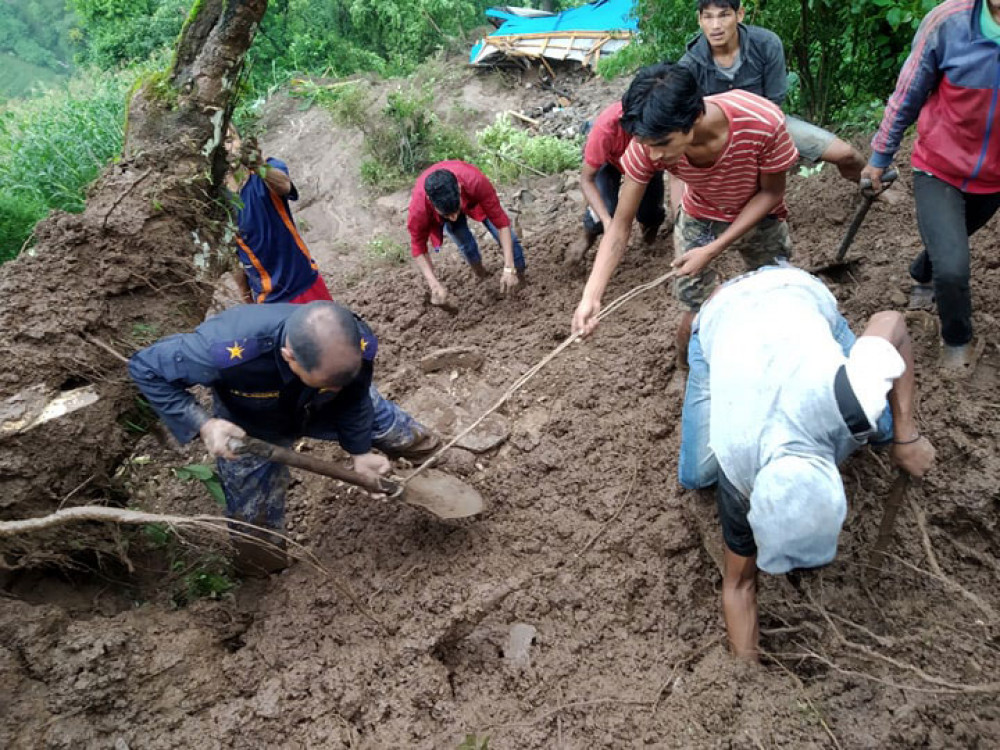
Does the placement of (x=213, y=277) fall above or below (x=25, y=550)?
above

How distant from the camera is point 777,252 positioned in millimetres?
3209

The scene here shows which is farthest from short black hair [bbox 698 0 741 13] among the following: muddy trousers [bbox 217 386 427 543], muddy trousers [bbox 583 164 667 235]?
muddy trousers [bbox 217 386 427 543]

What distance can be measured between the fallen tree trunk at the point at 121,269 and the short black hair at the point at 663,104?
5.92 feet

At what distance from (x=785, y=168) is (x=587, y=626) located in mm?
2065

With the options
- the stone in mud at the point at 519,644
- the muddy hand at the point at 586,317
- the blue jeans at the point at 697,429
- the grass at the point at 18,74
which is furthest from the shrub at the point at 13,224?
the grass at the point at 18,74

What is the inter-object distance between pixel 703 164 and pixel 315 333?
5.67 feet

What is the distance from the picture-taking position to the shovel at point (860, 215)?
3.27 m

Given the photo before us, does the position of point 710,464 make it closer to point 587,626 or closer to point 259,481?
point 587,626

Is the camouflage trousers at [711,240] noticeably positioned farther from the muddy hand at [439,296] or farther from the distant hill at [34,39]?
the distant hill at [34,39]

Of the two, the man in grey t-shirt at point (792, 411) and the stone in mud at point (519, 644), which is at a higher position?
the man in grey t-shirt at point (792, 411)

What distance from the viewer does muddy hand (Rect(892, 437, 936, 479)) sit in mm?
2000

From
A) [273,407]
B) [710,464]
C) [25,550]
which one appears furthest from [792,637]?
[25,550]

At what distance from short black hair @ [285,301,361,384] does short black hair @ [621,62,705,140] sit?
129 cm

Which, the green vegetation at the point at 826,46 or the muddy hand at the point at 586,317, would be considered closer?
the muddy hand at the point at 586,317
